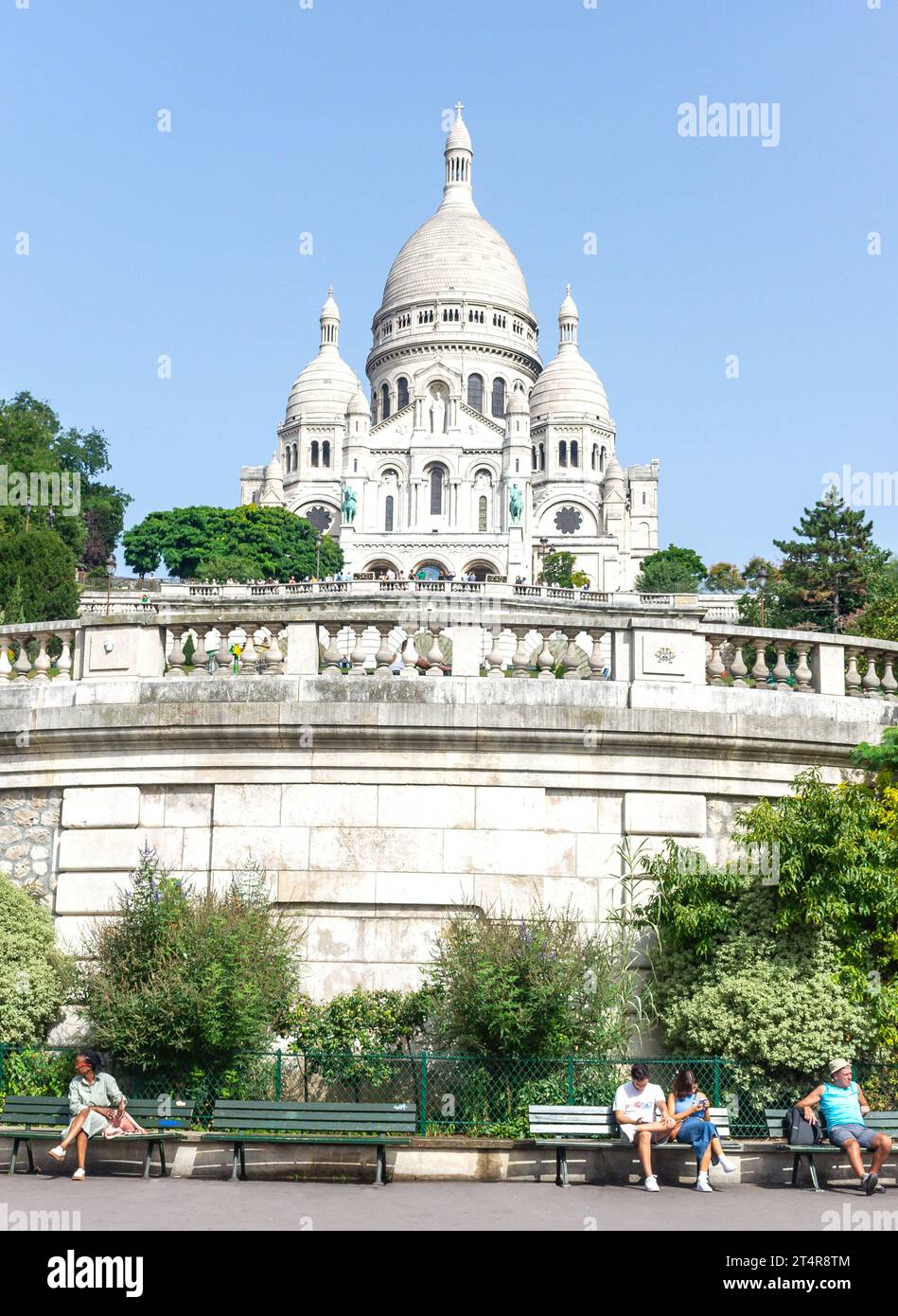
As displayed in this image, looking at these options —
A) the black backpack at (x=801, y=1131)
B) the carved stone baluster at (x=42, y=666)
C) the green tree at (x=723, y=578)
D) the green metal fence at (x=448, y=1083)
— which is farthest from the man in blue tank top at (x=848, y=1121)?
the green tree at (x=723, y=578)

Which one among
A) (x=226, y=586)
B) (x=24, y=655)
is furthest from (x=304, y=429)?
(x=24, y=655)

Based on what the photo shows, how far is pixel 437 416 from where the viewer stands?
484 feet

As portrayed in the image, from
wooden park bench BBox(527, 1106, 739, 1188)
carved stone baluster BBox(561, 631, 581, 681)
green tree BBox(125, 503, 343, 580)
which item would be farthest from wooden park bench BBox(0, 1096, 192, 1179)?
green tree BBox(125, 503, 343, 580)

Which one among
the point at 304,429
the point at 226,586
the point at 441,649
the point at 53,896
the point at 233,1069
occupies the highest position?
the point at 304,429

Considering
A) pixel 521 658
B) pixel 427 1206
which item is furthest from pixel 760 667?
pixel 427 1206

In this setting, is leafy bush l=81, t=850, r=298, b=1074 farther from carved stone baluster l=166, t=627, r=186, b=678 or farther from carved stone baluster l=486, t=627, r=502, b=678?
carved stone baluster l=486, t=627, r=502, b=678

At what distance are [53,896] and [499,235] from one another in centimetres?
15751

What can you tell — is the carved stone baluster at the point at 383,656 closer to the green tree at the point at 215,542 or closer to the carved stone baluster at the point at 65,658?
the carved stone baluster at the point at 65,658

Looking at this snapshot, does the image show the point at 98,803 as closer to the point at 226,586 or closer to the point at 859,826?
the point at 859,826

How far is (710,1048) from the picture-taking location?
→ 12.2 metres

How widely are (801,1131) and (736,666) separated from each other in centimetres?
431

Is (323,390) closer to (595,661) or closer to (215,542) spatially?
(215,542)

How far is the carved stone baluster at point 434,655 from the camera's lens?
13.5 meters

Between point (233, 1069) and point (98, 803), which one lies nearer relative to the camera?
point (233, 1069)
